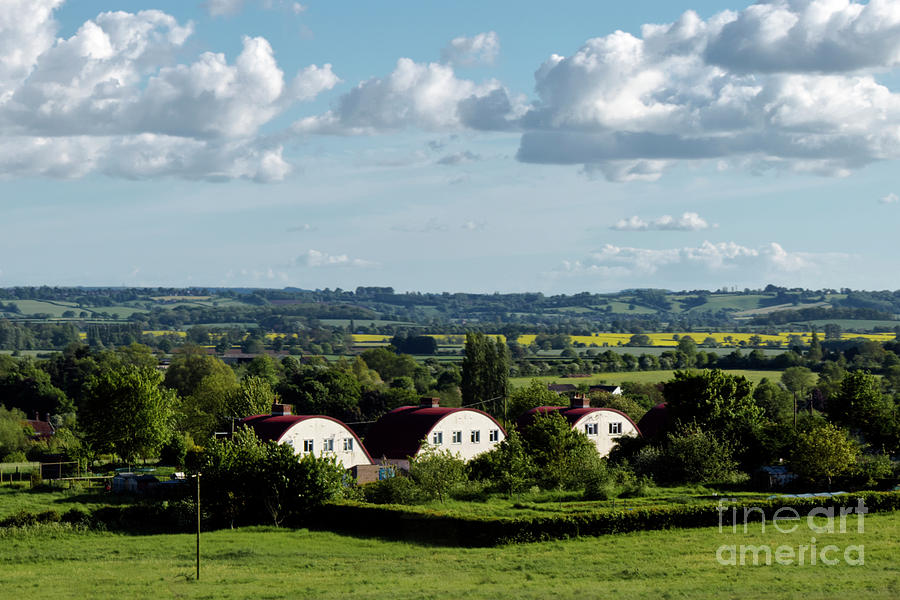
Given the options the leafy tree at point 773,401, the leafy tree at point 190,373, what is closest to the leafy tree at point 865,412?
the leafy tree at point 773,401

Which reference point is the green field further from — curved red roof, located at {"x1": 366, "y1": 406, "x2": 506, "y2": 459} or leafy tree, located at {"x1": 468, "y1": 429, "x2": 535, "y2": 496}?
leafy tree, located at {"x1": 468, "y1": 429, "x2": 535, "y2": 496}

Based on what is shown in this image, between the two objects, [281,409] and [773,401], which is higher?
[281,409]

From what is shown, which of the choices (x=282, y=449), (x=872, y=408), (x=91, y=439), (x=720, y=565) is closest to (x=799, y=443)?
(x=872, y=408)

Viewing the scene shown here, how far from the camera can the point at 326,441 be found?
261 feet

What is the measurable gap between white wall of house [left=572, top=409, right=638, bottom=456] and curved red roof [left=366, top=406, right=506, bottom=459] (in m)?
11.9

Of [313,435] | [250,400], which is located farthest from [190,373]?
[313,435]

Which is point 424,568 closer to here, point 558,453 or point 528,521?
point 528,521

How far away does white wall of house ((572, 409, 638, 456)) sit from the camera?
304 ft

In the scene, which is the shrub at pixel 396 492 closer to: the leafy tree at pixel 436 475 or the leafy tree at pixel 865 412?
the leafy tree at pixel 436 475

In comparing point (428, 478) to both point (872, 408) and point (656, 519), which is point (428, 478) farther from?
point (872, 408)

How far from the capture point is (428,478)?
6550 centimetres

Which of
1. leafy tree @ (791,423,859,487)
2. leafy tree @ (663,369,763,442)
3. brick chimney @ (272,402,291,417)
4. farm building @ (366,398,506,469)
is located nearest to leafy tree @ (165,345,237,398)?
brick chimney @ (272,402,291,417)

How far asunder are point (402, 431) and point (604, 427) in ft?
65.0

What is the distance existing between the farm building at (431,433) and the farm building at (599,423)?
5.87 meters
